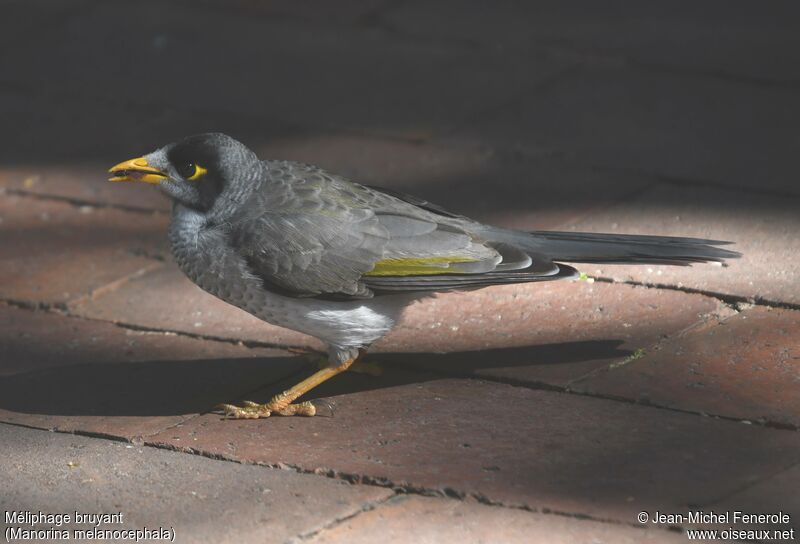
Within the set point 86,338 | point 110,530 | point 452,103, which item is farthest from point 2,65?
point 110,530

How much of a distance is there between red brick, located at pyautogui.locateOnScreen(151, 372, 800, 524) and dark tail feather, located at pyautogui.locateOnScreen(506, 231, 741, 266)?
1.77ft

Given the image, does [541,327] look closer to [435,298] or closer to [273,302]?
[435,298]

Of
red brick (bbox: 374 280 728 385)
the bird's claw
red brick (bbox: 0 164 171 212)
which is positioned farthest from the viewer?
red brick (bbox: 0 164 171 212)

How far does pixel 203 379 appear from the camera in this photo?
552 cm

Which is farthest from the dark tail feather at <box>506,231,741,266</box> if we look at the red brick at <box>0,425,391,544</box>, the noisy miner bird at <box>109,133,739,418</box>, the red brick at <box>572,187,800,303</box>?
the red brick at <box>0,425,391,544</box>

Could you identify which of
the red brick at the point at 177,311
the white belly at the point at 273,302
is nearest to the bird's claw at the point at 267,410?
the white belly at the point at 273,302

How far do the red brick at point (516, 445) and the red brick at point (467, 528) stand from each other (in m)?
0.08

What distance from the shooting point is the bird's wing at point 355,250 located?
5098mm

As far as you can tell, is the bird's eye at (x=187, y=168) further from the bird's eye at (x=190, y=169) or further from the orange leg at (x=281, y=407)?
the orange leg at (x=281, y=407)

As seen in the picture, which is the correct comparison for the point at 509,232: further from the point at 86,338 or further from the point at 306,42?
the point at 306,42

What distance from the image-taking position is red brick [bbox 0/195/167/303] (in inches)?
253

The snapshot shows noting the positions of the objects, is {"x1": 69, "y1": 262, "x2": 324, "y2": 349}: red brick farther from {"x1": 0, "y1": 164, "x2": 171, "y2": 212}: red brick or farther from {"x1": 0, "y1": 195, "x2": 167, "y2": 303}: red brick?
{"x1": 0, "y1": 164, "x2": 171, "y2": 212}: red brick

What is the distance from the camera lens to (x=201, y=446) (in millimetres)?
4883

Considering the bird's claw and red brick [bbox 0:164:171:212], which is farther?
red brick [bbox 0:164:171:212]
